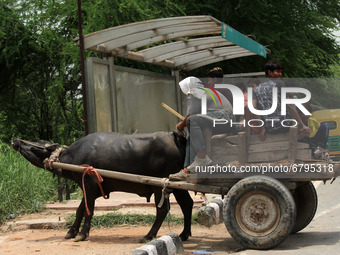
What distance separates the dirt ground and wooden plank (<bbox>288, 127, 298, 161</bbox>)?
50.3 inches

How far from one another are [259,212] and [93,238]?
2.57 m

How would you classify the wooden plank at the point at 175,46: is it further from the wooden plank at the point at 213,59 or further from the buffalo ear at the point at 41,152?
the buffalo ear at the point at 41,152

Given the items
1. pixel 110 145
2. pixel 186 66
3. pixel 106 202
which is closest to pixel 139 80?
pixel 186 66

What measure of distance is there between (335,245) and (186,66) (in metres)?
6.40

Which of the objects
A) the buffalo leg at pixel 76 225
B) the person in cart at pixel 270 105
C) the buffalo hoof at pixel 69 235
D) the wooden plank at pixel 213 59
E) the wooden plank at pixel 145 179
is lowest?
the buffalo hoof at pixel 69 235

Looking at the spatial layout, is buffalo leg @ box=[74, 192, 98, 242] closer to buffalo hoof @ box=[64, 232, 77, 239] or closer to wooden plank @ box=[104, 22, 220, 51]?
buffalo hoof @ box=[64, 232, 77, 239]

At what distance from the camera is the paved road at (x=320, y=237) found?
6.07 metres

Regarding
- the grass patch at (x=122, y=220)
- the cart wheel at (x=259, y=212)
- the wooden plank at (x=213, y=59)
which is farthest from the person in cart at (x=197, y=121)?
the wooden plank at (x=213, y=59)

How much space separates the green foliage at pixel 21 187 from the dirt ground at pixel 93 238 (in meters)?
0.31

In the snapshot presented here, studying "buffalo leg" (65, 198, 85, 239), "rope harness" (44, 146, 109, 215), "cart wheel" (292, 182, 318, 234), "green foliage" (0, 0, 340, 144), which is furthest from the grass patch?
"green foliage" (0, 0, 340, 144)

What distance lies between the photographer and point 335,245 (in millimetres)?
6289

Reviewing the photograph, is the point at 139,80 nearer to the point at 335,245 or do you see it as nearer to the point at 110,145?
the point at 110,145

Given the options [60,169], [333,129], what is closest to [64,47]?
[60,169]

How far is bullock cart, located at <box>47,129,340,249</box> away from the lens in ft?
20.0
